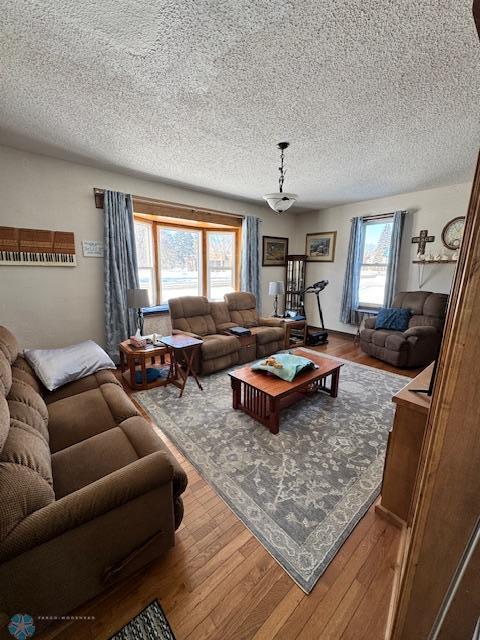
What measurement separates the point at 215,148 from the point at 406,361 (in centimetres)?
359

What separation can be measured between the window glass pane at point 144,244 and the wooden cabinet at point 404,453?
12.6ft

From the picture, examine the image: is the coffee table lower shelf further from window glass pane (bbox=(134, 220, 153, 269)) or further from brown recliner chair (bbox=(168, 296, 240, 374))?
window glass pane (bbox=(134, 220, 153, 269))

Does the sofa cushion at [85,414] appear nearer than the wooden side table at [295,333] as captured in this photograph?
Yes

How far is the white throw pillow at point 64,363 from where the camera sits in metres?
1.89

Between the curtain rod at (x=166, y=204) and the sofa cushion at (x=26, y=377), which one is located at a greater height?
the curtain rod at (x=166, y=204)

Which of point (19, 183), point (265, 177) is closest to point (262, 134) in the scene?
point (265, 177)

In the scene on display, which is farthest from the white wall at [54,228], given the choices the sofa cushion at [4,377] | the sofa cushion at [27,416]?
the sofa cushion at [27,416]

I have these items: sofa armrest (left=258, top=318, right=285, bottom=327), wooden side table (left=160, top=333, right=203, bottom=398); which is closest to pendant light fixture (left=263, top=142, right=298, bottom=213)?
wooden side table (left=160, top=333, right=203, bottom=398)

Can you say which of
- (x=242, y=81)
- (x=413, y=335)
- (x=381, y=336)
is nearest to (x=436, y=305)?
(x=413, y=335)

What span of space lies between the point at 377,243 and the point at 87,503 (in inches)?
206

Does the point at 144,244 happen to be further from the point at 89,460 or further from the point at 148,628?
the point at 148,628

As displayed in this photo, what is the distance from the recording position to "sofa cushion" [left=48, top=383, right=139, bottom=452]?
1521 mm

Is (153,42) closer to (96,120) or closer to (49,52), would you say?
(49,52)

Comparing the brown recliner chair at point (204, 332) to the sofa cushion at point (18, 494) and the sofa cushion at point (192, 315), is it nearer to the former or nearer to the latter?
the sofa cushion at point (192, 315)
